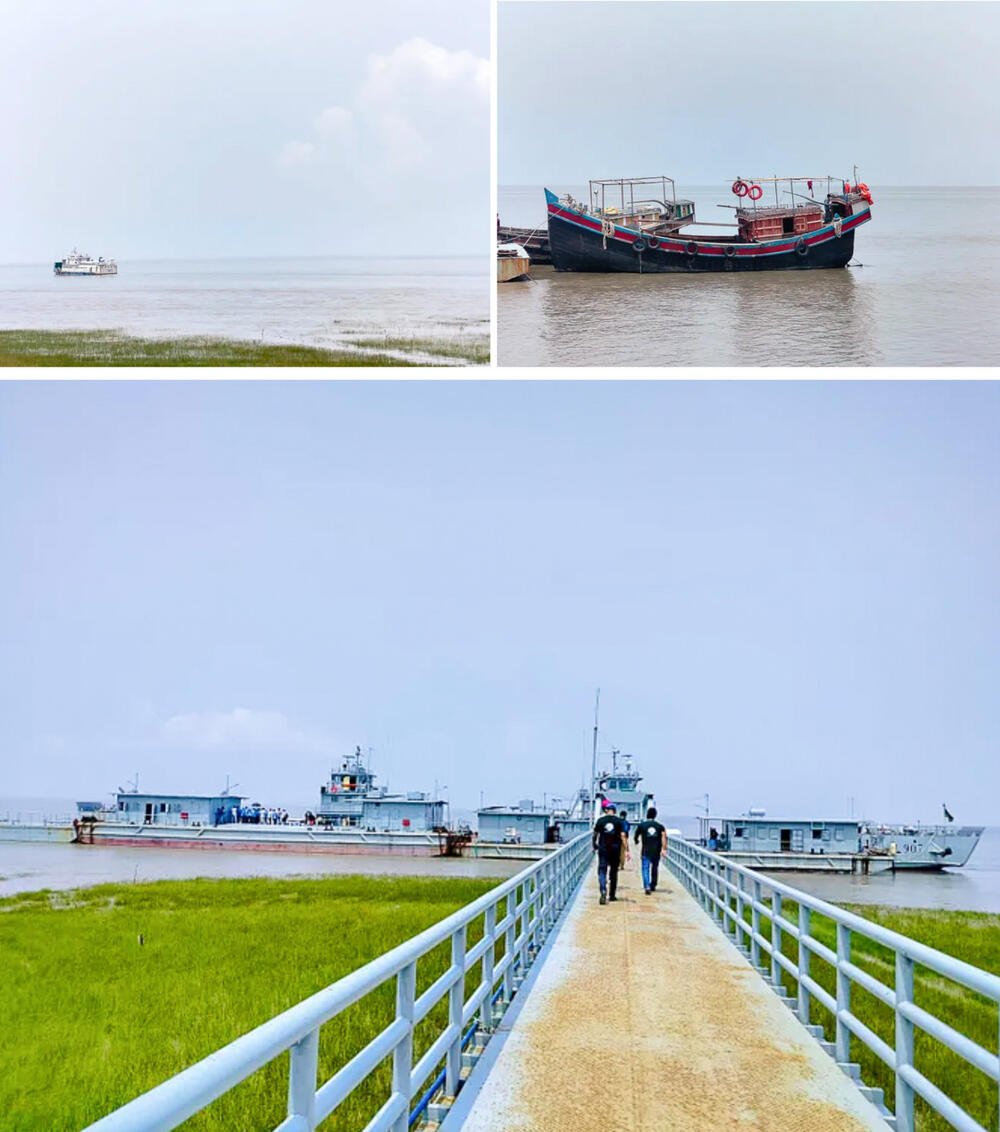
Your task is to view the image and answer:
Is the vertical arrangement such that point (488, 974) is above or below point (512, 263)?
below

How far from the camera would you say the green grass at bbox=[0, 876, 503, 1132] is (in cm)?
1011

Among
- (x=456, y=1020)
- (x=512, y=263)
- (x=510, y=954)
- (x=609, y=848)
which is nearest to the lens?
(x=456, y=1020)

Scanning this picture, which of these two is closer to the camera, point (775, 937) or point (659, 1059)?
point (659, 1059)

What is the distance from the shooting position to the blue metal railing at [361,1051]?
287cm

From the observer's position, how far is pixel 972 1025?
46.6 feet

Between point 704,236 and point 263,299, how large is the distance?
1846 centimetres

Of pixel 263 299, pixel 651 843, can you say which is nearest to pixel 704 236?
pixel 263 299

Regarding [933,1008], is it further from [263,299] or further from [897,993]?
[263,299]

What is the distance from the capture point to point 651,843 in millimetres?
19000

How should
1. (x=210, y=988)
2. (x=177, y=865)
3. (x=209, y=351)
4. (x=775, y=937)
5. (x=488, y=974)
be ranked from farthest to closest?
(x=177, y=865) < (x=209, y=351) < (x=210, y=988) < (x=775, y=937) < (x=488, y=974)

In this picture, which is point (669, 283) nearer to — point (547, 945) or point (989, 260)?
point (989, 260)

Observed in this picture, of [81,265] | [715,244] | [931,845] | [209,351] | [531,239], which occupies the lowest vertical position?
[931,845]

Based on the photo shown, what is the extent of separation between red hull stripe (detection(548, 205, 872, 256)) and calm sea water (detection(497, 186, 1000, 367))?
3.49ft

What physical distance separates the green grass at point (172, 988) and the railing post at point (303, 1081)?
4.99m
